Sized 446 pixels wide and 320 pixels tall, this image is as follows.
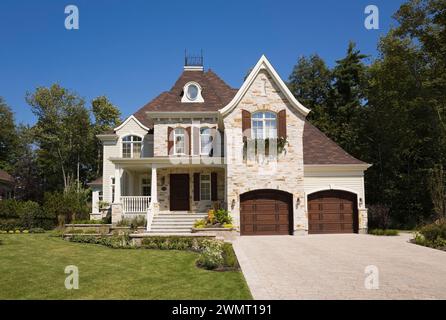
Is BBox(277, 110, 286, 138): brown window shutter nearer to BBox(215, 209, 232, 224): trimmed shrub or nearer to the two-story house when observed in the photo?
the two-story house

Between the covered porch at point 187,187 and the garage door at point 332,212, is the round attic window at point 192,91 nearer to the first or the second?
the covered porch at point 187,187

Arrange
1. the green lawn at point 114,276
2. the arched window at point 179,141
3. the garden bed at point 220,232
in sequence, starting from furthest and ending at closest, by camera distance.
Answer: the arched window at point 179,141 → the garden bed at point 220,232 → the green lawn at point 114,276

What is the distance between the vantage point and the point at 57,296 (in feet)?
23.3

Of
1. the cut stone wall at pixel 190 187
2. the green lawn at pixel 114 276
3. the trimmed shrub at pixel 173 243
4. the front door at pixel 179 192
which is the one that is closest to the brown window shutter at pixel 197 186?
the cut stone wall at pixel 190 187

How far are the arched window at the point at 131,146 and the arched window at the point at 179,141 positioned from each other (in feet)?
10.9

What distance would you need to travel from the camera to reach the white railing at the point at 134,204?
20.0 m

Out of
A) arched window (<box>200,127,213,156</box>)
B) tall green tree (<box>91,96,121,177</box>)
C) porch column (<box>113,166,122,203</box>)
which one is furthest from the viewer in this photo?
tall green tree (<box>91,96,121,177</box>)

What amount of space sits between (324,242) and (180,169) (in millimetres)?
9836

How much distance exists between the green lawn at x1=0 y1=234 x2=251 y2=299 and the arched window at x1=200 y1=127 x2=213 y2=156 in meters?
9.65

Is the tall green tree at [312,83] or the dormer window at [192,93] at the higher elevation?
the tall green tree at [312,83]

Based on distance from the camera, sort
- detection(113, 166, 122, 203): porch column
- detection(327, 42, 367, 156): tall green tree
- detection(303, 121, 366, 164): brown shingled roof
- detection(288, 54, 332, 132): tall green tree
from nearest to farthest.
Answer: detection(113, 166, 122, 203): porch column → detection(303, 121, 366, 164): brown shingled roof → detection(327, 42, 367, 156): tall green tree → detection(288, 54, 332, 132): tall green tree

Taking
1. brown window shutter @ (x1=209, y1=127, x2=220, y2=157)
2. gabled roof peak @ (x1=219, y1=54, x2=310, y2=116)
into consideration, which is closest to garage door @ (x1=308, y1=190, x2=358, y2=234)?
gabled roof peak @ (x1=219, y1=54, x2=310, y2=116)

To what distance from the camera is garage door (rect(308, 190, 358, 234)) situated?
65.0ft
